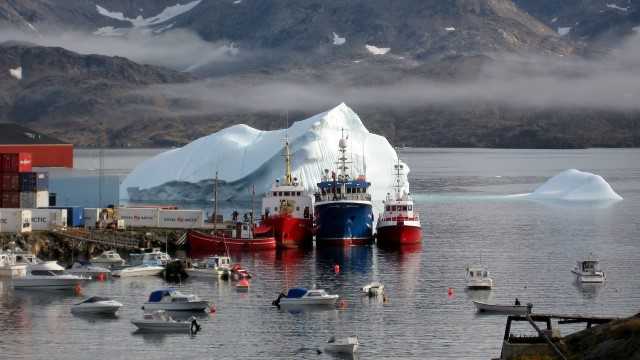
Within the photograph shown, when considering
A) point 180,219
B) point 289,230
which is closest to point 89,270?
point 180,219

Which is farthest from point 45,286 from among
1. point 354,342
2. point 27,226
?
point 354,342

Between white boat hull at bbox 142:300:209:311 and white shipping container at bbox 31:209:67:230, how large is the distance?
95.7 feet

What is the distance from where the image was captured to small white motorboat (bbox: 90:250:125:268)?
88.8 metres

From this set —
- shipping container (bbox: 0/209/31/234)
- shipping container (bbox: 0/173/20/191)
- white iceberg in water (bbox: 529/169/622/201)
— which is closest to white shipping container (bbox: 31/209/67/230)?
shipping container (bbox: 0/209/31/234)

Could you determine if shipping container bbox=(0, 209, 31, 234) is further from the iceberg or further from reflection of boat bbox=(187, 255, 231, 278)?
the iceberg

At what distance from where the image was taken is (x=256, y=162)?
13550cm

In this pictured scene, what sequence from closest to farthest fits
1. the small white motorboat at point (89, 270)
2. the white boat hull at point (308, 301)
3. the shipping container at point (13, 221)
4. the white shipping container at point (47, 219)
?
the white boat hull at point (308, 301) → the small white motorboat at point (89, 270) → the shipping container at point (13, 221) → the white shipping container at point (47, 219)

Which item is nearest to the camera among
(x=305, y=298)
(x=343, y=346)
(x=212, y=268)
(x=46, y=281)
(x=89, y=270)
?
(x=343, y=346)

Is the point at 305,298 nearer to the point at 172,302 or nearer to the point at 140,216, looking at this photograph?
the point at 172,302

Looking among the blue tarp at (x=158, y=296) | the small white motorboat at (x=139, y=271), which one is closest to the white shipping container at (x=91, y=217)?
the small white motorboat at (x=139, y=271)

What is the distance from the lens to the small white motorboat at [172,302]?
69.7 meters

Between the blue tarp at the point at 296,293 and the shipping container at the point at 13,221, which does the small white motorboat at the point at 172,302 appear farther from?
the shipping container at the point at 13,221

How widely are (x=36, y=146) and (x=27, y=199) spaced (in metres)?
34.1

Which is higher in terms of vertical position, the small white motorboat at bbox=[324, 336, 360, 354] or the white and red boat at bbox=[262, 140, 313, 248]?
the white and red boat at bbox=[262, 140, 313, 248]
